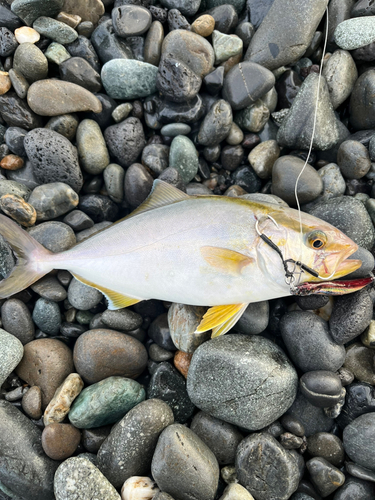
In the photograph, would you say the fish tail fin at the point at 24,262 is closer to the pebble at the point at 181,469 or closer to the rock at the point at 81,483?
the rock at the point at 81,483

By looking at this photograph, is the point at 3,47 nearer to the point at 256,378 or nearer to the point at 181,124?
the point at 181,124

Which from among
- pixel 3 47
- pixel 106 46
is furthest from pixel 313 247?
pixel 3 47

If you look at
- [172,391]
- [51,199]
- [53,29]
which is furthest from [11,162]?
[172,391]

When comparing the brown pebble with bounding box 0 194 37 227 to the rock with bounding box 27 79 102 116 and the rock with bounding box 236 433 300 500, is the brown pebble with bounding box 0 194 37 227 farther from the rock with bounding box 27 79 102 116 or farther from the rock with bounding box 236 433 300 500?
the rock with bounding box 236 433 300 500

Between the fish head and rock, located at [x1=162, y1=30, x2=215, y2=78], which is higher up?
rock, located at [x1=162, y1=30, x2=215, y2=78]

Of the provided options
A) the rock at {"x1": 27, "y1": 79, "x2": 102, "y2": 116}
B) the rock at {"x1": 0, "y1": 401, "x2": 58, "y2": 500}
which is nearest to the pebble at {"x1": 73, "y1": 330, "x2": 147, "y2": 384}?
the rock at {"x1": 0, "y1": 401, "x2": 58, "y2": 500}

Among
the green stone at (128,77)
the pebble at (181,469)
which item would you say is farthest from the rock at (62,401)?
the green stone at (128,77)
